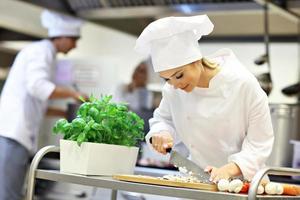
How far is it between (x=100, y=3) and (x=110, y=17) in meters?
0.10

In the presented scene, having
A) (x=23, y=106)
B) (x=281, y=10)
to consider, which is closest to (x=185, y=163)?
(x=281, y=10)

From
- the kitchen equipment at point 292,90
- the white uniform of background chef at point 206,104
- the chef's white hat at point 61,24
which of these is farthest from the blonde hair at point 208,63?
the chef's white hat at point 61,24

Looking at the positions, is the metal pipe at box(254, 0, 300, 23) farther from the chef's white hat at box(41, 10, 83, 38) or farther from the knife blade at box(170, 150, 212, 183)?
the knife blade at box(170, 150, 212, 183)

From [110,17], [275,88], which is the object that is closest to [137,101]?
[110,17]

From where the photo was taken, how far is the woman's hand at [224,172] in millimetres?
1502

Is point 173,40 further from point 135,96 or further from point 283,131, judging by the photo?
point 135,96

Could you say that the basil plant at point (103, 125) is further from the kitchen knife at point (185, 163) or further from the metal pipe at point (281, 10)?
the metal pipe at point (281, 10)

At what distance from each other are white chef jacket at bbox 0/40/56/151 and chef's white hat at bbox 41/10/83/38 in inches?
4.9

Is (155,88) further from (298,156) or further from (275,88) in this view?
(298,156)

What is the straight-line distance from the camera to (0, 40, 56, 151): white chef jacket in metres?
3.02

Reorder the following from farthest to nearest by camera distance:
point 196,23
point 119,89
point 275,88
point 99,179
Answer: point 275,88 → point 119,89 → point 196,23 → point 99,179

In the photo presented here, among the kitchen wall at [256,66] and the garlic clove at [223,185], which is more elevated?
the kitchen wall at [256,66]

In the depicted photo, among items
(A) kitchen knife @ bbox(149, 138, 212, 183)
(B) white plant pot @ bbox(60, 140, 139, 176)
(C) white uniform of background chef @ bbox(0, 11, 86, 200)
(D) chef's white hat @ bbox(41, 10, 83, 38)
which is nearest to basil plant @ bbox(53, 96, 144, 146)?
(B) white plant pot @ bbox(60, 140, 139, 176)

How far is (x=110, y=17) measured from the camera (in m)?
3.41
